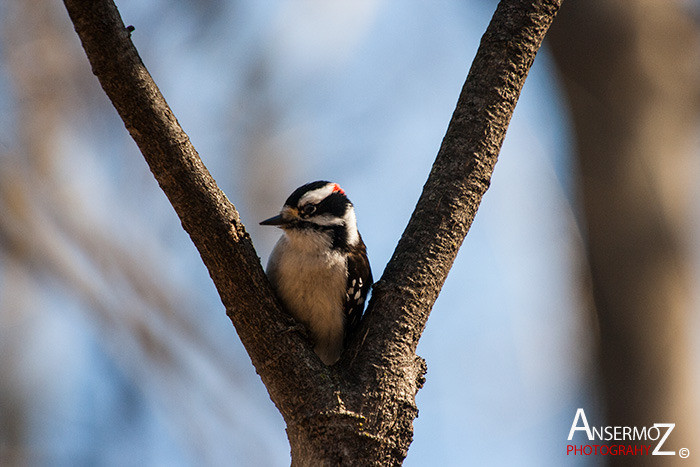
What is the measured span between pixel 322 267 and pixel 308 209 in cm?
44

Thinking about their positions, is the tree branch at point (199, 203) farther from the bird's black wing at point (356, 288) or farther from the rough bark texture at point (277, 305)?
the bird's black wing at point (356, 288)

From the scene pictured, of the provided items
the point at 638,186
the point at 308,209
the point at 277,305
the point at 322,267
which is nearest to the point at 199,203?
the point at 277,305

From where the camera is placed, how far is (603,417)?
5.50 meters

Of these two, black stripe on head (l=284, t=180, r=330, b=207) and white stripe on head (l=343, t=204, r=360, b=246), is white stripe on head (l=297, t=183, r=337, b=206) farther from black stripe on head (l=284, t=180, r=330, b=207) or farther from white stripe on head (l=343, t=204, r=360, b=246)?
white stripe on head (l=343, t=204, r=360, b=246)

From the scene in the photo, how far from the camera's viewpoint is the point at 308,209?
434 cm

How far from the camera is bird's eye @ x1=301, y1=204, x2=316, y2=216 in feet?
14.2

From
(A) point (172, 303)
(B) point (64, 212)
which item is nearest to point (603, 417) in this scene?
(A) point (172, 303)

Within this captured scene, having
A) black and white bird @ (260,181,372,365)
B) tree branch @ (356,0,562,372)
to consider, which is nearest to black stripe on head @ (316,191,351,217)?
black and white bird @ (260,181,372,365)

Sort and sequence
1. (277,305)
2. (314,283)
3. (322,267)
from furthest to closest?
(322,267)
(314,283)
(277,305)

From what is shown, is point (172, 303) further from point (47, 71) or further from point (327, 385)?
point (327, 385)

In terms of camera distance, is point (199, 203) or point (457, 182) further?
point (457, 182)

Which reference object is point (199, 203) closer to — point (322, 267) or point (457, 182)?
point (457, 182)

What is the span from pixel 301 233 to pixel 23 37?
5820 millimetres

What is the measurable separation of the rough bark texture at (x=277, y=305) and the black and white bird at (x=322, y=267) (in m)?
0.75
